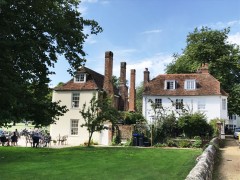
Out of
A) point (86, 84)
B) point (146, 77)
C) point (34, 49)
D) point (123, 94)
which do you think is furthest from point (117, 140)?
point (34, 49)

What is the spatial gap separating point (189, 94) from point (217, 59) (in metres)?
10.6

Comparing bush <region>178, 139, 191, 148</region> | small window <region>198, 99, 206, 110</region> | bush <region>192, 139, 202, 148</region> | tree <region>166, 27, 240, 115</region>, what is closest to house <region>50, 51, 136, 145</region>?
bush <region>178, 139, 191, 148</region>

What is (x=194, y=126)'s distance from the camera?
30.9m

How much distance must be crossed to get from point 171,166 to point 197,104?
3095 centimetres

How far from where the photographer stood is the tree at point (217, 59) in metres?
51.2

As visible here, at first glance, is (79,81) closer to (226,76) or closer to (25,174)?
(226,76)

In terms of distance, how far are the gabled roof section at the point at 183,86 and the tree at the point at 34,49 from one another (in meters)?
23.6

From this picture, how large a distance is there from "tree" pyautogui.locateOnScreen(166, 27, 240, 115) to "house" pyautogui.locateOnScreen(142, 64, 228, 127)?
6077 mm

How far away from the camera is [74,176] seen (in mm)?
10938

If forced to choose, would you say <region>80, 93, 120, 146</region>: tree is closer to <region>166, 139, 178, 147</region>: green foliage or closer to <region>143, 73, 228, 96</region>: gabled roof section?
<region>166, 139, 178, 147</region>: green foliage

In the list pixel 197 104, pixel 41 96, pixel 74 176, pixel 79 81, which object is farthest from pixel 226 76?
pixel 74 176

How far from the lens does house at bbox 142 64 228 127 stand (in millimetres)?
43159

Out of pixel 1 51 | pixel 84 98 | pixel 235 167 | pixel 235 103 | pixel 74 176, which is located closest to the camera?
pixel 74 176

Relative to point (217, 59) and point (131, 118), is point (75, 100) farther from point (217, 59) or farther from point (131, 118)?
point (217, 59)
